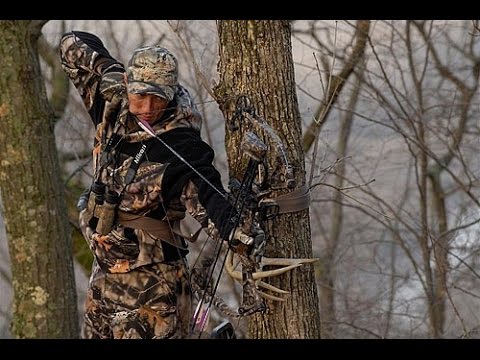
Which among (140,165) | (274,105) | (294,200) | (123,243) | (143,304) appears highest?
(274,105)

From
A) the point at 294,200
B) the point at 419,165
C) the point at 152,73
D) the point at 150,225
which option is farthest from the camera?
the point at 419,165

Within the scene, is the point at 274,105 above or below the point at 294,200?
above

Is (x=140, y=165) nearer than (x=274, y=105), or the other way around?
(x=140, y=165)

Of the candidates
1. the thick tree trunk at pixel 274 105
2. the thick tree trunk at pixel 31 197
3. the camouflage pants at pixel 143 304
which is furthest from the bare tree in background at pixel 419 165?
the camouflage pants at pixel 143 304

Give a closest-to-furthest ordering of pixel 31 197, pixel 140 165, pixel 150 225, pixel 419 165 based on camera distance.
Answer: pixel 140 165, pixel 150 225, pixel 31 197, pixel 419 165

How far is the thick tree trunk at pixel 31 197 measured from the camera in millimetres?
6422

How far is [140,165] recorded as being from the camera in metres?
3.62

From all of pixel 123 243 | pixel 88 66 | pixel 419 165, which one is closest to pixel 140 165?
pixel 123 243

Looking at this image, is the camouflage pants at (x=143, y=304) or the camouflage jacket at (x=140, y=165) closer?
the camouflage jacket at (x=140, y=165)

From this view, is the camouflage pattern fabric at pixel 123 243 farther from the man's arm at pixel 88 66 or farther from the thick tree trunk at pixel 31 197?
the thick tree trunk at pixel 31 197

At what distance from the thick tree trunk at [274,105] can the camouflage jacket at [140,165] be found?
0.43 m

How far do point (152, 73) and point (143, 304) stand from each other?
104 cm

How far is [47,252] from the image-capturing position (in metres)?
6.57

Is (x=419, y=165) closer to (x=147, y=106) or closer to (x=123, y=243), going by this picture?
(x=123, y=243)
